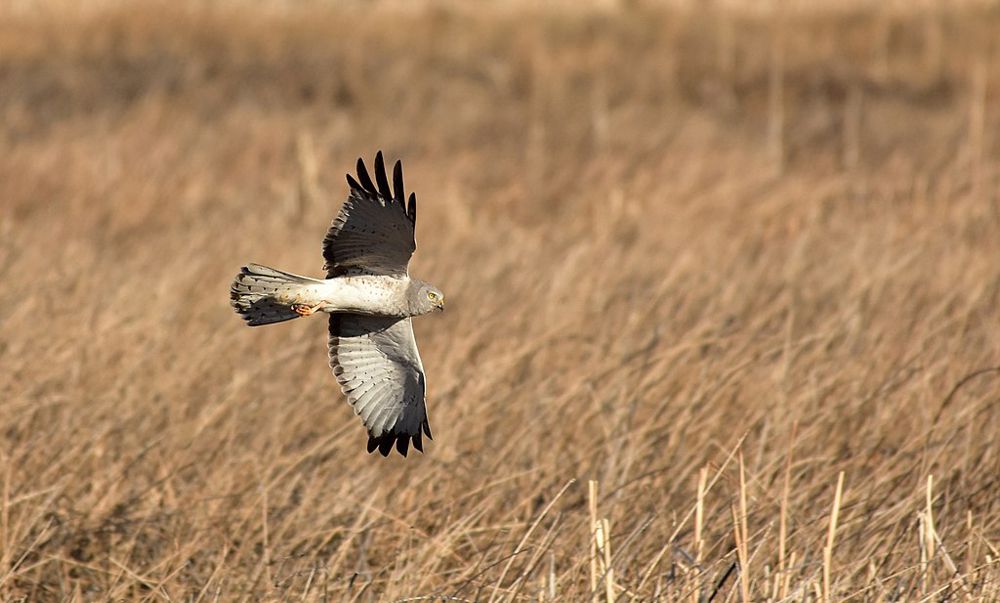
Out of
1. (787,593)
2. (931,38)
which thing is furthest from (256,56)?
(787,593)

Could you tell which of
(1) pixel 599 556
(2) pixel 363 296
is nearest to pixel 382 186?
(2) pixel 363 296

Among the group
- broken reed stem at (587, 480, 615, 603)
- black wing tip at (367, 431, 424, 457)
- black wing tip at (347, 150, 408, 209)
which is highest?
black wing tip at (347, 150, 408, 209)

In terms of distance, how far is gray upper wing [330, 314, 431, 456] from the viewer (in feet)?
9.97

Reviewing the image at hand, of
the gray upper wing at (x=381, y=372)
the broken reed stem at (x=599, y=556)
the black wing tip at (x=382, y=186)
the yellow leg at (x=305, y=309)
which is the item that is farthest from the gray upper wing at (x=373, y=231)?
the broken reed stem at (x=599, y=556)

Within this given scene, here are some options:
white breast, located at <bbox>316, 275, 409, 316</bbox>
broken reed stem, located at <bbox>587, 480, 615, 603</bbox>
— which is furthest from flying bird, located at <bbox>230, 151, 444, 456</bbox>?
broken reed stem, located at <bbox>587, 480, 615, 603</bbox>

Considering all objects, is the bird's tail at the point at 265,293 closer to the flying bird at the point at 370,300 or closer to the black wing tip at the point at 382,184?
the flying bird at the point at 370,300

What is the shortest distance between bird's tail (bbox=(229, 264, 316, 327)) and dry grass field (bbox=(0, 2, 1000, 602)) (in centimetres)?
70

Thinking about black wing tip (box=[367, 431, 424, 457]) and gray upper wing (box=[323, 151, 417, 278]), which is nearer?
gray upper wing (box=[323, 151, 417, 278])

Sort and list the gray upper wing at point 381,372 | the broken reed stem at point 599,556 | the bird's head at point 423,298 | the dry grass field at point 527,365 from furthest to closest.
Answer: the dry grass field at point 527,365 < the gray upper wing at point 381,372 < the broken reed stem at point 599,556 < the bird's head at point 423,298

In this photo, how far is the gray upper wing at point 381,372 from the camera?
3.04m

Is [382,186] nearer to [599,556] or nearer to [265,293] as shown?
[265,293]

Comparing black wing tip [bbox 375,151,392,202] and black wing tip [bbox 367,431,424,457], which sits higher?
black wing tip [bbox 375,151,392,202]

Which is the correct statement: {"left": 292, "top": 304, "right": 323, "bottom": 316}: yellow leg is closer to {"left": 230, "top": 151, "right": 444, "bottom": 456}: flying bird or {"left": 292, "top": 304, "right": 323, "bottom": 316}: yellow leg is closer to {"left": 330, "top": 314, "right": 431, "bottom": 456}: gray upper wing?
{"left": 230, "top": 151, "right": 444, "bottom": 456}: flying bird

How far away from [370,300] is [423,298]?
0.10m
